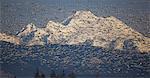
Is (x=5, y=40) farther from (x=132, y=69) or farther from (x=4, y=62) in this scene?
(x=132, y=69)

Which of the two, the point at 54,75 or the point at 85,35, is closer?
the point at 54,75

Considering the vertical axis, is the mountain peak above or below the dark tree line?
above

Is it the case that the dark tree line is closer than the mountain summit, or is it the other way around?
the dark tree line

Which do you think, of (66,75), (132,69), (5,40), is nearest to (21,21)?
(5,40)

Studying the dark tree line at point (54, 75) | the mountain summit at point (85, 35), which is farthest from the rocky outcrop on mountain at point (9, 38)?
the dark tree line at point (54, 75)

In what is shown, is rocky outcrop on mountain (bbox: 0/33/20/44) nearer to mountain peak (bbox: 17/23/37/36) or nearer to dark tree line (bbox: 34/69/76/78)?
mountain peak (bbox: 17/23/37/36)

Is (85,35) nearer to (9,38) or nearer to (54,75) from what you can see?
(54,75)

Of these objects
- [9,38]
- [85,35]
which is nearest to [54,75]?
[85,35]

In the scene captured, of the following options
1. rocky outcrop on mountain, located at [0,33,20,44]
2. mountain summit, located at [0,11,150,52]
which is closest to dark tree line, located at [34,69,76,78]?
mountain summit, located at [0,11,150,52]

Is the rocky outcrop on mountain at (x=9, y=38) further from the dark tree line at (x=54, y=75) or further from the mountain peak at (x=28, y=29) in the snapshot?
the dark tree line at (x=54, y=75)
